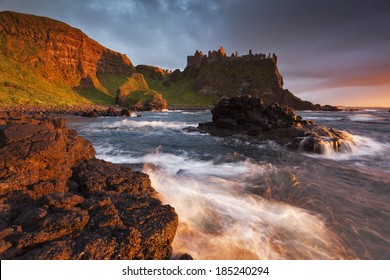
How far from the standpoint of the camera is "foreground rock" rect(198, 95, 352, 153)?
1588cm

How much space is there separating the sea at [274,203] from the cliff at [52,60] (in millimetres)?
68347

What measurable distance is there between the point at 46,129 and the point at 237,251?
21.3 ft

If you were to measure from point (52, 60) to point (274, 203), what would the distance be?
12411 cm

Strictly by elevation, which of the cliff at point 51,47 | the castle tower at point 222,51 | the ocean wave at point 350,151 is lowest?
the ocean wave at point 350,151

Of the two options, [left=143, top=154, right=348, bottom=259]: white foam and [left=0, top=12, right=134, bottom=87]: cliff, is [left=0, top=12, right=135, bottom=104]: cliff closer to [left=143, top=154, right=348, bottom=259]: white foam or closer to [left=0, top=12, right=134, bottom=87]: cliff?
[left=0, top=12, right=134, bottom=87]: cliff

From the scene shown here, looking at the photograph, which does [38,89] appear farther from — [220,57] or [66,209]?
[220,57]

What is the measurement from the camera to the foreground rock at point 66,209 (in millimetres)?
3088

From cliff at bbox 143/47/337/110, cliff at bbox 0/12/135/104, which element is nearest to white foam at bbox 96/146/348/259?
cliff at bbox 0/12/135/104

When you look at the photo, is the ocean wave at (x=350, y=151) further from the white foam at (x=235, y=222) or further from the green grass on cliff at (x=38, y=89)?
the green grass on cliff at (x=38, y=89)

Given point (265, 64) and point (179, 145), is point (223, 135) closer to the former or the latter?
point (179, 145)

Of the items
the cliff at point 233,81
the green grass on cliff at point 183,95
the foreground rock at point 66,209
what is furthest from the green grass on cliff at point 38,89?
the foreground rock at point 66,209

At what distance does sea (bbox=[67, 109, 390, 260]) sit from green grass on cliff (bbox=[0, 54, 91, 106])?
187ft

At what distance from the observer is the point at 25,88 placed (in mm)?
62312
